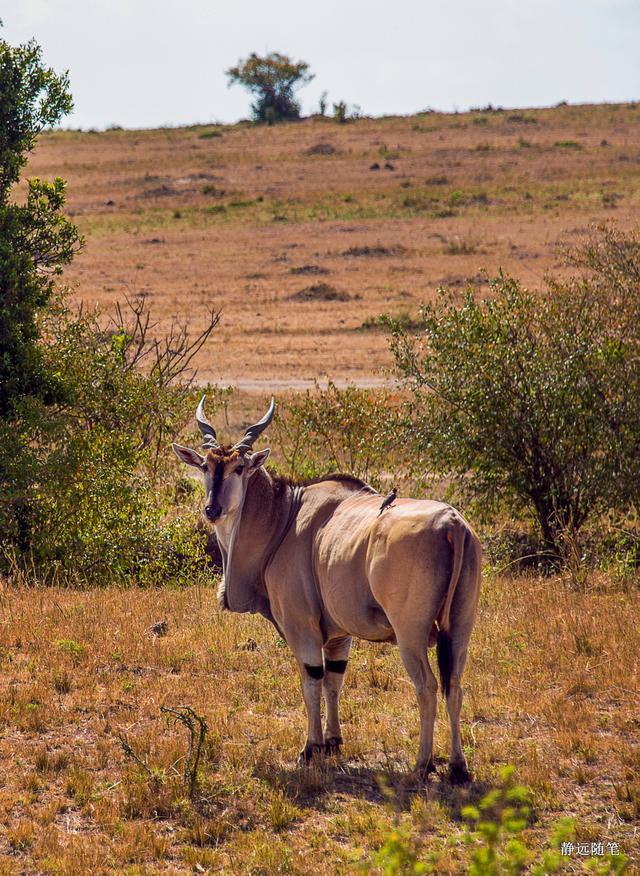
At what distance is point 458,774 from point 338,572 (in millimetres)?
1487

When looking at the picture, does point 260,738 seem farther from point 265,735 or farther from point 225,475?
point 225,475

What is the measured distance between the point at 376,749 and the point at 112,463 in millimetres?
6499

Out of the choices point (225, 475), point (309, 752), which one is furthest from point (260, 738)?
point (225, 475)

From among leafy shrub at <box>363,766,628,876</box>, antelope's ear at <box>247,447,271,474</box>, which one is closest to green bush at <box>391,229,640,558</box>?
antelope's ear at <box>247,447,271,474</box>

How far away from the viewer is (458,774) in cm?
714

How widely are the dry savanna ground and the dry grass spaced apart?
14258mm

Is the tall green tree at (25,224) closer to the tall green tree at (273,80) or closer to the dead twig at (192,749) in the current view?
the dead twig at (192,749)

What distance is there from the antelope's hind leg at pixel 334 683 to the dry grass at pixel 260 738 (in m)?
0.16

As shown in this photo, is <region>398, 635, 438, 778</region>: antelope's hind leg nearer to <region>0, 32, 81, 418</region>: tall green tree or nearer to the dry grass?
the dry grass

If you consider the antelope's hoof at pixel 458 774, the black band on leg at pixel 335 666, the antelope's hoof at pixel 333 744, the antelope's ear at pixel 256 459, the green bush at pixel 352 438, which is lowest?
the antelope's hoof at pixel 333 744

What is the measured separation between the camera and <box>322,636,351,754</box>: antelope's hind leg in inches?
310

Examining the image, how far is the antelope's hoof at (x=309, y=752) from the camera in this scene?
7.59 m

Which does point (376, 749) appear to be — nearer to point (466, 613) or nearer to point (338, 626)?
point (338, 626)

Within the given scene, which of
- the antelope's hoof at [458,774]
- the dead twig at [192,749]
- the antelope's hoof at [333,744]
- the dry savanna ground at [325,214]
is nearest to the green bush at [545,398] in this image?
the antelope's hoof at [333,744]
